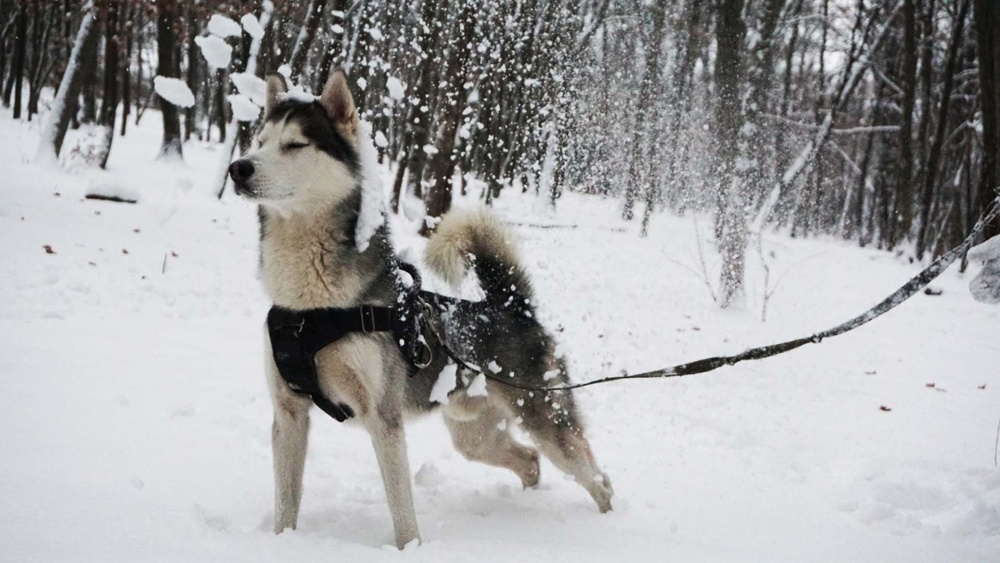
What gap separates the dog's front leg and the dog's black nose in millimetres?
1066

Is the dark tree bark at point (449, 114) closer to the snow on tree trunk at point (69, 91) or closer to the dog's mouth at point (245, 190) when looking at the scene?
the snow on tree trunk at point (69, 91)

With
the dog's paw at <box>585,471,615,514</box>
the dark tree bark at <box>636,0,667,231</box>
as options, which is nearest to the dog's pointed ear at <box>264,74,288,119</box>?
the dog's paw at <box>585,471,615,514</box>

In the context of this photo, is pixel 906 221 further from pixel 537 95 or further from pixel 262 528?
pixel 262 528

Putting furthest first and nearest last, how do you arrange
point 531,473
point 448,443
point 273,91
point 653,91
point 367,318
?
point 653,91
point 448,443
point 531,473
point 273,91
point 367,318

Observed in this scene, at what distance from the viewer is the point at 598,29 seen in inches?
787

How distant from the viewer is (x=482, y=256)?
3293mm

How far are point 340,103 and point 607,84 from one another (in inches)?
700

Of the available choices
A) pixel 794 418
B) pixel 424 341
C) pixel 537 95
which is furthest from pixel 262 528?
pixel 537 95

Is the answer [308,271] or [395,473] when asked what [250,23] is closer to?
[308,271]

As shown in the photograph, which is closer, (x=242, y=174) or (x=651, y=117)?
(x=242, y=174)

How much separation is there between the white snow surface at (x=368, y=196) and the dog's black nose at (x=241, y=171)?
46cm

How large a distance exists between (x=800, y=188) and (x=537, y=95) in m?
12.1

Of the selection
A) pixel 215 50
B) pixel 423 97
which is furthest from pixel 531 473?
pixel 423 97

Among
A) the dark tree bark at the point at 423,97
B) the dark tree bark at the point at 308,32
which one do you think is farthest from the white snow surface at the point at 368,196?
the dark tree bark at the point at 308,32
